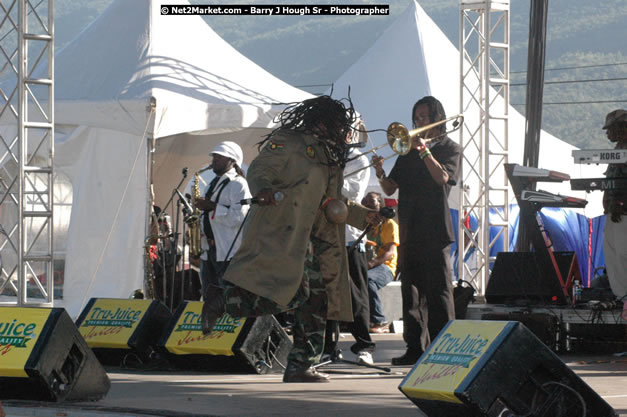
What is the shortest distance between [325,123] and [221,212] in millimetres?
3333

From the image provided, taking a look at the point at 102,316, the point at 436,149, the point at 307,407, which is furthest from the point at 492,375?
the point at 102,316

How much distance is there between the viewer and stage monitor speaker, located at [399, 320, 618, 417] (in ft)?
15.2

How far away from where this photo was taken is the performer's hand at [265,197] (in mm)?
6324

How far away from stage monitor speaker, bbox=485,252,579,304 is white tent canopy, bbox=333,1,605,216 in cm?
967

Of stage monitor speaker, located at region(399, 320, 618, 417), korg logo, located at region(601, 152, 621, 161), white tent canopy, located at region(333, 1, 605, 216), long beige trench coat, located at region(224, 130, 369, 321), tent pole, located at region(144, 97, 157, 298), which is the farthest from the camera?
white tent canopy, located at region(333, 1, 605, 216)

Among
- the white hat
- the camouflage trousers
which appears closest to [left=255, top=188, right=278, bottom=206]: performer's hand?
the camouflage trousers

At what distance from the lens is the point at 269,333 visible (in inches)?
298

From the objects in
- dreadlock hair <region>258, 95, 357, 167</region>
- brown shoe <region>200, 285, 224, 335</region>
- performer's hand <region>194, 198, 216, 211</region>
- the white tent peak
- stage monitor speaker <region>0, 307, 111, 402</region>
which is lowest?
stage monitor speaker <region>0, 307, 111, 402</region>

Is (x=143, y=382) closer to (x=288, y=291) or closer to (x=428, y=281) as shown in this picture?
(x=288, y=291)

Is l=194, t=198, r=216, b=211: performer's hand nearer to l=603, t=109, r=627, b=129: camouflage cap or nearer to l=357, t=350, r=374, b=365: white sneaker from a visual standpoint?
l=357, t=350, r=374, b=365: white sneaker

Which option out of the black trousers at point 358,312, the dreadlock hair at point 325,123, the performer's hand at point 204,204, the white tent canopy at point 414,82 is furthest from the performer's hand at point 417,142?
the white tent canopy at point 414,82

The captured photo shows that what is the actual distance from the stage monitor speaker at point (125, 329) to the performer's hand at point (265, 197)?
6.45 ft

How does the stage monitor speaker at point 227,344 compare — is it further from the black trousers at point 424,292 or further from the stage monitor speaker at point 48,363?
the stage monitor speaker at point 48,363

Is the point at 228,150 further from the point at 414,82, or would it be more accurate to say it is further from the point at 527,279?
the point at 414,82
